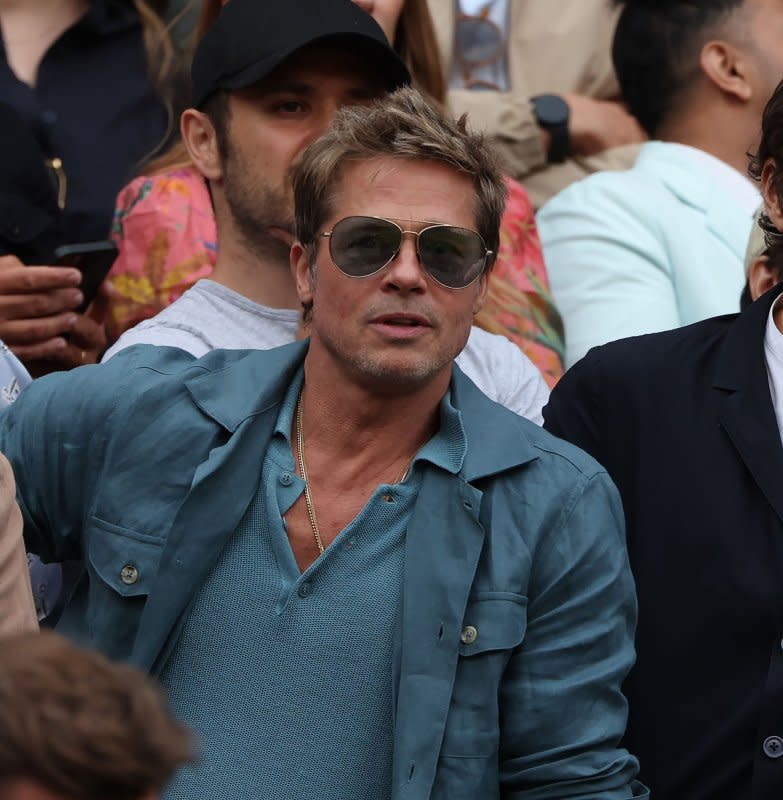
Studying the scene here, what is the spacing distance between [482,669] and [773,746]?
588mm

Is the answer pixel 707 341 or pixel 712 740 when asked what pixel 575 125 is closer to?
pixel 707 341

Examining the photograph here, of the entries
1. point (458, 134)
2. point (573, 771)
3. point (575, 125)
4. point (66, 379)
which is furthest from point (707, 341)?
point (575, 125)

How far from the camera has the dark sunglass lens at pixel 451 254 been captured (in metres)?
2.62

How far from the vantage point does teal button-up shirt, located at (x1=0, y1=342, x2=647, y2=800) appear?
7.85 ft

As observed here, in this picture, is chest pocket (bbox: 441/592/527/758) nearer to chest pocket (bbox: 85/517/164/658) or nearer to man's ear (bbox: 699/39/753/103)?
chest pocket (bbox: 85/517/164/658)

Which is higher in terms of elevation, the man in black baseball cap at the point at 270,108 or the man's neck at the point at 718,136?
the man in black baseball cap at the point at 270,108

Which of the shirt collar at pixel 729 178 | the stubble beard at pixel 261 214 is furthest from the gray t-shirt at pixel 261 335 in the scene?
the shirt collar at pixel 729 178

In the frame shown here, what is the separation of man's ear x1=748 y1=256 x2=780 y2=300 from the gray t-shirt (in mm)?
509

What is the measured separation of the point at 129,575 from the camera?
8.14 feet

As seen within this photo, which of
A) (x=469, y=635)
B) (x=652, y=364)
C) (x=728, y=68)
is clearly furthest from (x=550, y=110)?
(x=469, y=635)

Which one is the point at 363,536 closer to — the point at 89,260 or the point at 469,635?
the point at 469,635

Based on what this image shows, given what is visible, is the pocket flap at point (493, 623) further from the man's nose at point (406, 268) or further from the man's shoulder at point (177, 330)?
the man's shoulder at point (177, 330)

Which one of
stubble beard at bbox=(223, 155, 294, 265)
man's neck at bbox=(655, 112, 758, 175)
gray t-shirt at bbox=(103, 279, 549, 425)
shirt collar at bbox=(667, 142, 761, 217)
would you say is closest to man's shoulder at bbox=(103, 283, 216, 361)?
gray t-shirt at bbox=(103, 279, 549, 425)

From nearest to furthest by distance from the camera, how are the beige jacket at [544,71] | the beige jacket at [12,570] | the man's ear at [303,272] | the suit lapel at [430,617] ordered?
the beige jacket at [12,570] < the suit lapel at [430,617] < the man's ear at [303,272] < the beige jacket at [544,71]
